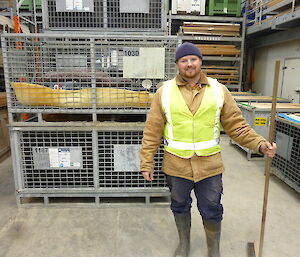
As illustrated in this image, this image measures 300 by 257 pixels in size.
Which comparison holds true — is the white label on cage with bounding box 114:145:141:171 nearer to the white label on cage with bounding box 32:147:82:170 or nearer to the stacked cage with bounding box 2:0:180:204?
the stacked cage with bounding box 2:0:180:204

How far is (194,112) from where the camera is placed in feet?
6.05

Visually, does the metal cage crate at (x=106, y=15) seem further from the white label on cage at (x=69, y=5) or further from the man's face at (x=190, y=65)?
the man's face at (x=190, y=65)

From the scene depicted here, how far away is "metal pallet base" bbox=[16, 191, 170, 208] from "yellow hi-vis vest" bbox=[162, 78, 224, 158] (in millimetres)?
1191

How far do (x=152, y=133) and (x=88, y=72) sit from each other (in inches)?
41.1

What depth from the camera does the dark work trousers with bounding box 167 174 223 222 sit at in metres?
1.93

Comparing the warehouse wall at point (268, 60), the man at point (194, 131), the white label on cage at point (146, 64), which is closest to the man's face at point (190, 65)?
the man at point (194, 131)

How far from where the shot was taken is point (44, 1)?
122 inches

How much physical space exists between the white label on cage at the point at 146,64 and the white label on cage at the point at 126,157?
2.41ft

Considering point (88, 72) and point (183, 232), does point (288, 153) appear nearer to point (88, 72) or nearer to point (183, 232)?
point (183, 232)

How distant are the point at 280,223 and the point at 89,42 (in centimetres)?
256

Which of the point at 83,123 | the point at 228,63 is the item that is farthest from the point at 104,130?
the point at 228,63

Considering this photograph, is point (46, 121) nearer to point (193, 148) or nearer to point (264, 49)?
point (193, 148)

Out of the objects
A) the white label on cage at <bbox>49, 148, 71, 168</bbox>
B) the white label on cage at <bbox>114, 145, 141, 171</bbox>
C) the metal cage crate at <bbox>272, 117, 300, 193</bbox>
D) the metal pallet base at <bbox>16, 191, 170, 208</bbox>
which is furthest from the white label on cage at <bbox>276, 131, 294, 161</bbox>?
the white label on cage at <bbox>49, 148, 71, 168</bbox>

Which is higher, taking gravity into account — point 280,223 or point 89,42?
point 89,42
